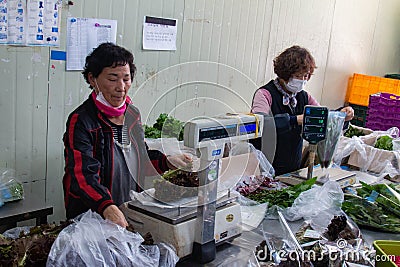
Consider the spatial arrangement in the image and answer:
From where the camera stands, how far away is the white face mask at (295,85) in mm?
3141

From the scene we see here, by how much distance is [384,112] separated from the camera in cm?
471

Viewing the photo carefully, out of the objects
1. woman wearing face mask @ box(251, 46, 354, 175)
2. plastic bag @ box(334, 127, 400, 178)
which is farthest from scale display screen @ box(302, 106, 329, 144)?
plastic bag @ box(334, 127, 400, 178)

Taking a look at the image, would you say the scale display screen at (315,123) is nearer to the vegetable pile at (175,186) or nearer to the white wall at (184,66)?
the white wall at (184,66)

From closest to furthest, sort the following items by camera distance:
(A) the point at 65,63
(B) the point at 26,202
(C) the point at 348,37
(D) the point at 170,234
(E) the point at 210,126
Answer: (E) the point at 210,126
(D) the point at 170,234
(B) the point at 26,202
(A) the point at 65,63
(C) the point at 348,37

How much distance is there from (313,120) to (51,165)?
5.23 feet

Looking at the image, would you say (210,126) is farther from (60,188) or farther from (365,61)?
(365,61)

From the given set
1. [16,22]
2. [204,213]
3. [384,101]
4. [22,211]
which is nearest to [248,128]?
[204,213]

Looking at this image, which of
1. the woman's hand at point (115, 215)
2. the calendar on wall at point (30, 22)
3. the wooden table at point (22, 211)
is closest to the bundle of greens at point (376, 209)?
the woman's hand at point (115, 215)

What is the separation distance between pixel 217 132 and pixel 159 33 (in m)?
2.08

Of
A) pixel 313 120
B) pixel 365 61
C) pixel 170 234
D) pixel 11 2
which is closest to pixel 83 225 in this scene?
pixel 170 234

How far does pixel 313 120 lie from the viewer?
2.44 m

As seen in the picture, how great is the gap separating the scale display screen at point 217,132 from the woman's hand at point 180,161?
11 centimetres

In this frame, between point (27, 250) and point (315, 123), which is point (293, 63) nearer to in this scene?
point (315, 123)

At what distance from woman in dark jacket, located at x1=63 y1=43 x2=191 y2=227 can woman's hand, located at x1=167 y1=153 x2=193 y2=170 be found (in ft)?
0.79
